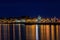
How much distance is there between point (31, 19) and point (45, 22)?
2200mm

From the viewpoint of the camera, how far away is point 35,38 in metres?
19.2

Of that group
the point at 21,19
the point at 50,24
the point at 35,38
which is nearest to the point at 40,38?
the point at 35,38

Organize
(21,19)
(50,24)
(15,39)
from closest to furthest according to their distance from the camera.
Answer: (15,39)
(50,24)
(21,19)

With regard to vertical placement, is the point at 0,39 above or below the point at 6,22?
below

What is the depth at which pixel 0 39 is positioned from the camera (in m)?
19.0

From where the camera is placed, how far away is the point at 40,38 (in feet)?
62.2

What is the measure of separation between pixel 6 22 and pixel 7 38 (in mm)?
13153

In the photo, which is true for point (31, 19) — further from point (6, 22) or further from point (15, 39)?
point (15, 39)

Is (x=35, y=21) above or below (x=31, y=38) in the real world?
above

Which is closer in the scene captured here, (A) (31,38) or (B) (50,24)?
(A) (31,38)

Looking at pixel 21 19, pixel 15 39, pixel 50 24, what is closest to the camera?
pixel 15 39

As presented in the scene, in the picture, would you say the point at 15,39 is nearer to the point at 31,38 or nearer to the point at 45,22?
the point at 31,38

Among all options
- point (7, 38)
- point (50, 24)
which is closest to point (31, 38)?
point (7, 38)

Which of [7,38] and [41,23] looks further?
[41,23]
